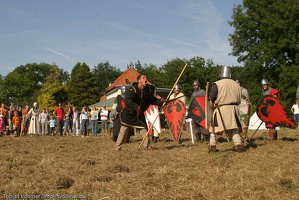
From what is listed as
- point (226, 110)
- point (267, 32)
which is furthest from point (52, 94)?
point (226, 110)

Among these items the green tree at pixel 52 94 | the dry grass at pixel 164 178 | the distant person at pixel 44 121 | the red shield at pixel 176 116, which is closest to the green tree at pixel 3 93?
the green tree at pixel 52 94

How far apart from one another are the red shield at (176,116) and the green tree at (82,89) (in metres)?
53.0

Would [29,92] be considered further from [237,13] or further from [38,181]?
[38,181]

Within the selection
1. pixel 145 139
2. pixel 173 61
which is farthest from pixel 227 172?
pixel 173 61

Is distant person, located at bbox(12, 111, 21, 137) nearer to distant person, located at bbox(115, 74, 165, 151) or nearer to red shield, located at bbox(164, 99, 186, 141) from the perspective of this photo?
red shield, located at bbox(164, 99, 186, 141)

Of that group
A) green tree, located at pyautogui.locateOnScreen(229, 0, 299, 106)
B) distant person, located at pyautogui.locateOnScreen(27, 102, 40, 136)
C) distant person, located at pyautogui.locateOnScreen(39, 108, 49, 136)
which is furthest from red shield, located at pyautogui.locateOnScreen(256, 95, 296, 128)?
green tree, located at pyautogui.locateOnScreen(229, 0, 299, 106)

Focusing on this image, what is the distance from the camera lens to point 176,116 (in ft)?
30.2

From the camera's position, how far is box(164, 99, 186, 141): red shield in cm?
907

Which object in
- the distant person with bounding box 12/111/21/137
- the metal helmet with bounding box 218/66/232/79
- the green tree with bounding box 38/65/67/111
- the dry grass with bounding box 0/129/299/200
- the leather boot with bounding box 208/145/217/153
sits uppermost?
the green tree with bounding box 38/65/67/111

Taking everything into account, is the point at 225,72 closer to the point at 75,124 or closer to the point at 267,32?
the point at 75,124

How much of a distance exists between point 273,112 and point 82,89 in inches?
2186

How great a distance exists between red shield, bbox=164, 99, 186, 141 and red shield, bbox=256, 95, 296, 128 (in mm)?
1724

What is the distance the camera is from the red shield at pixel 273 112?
27.5ft

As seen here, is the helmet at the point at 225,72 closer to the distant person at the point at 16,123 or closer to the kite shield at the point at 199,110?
the kite shield at the point at 199,110
